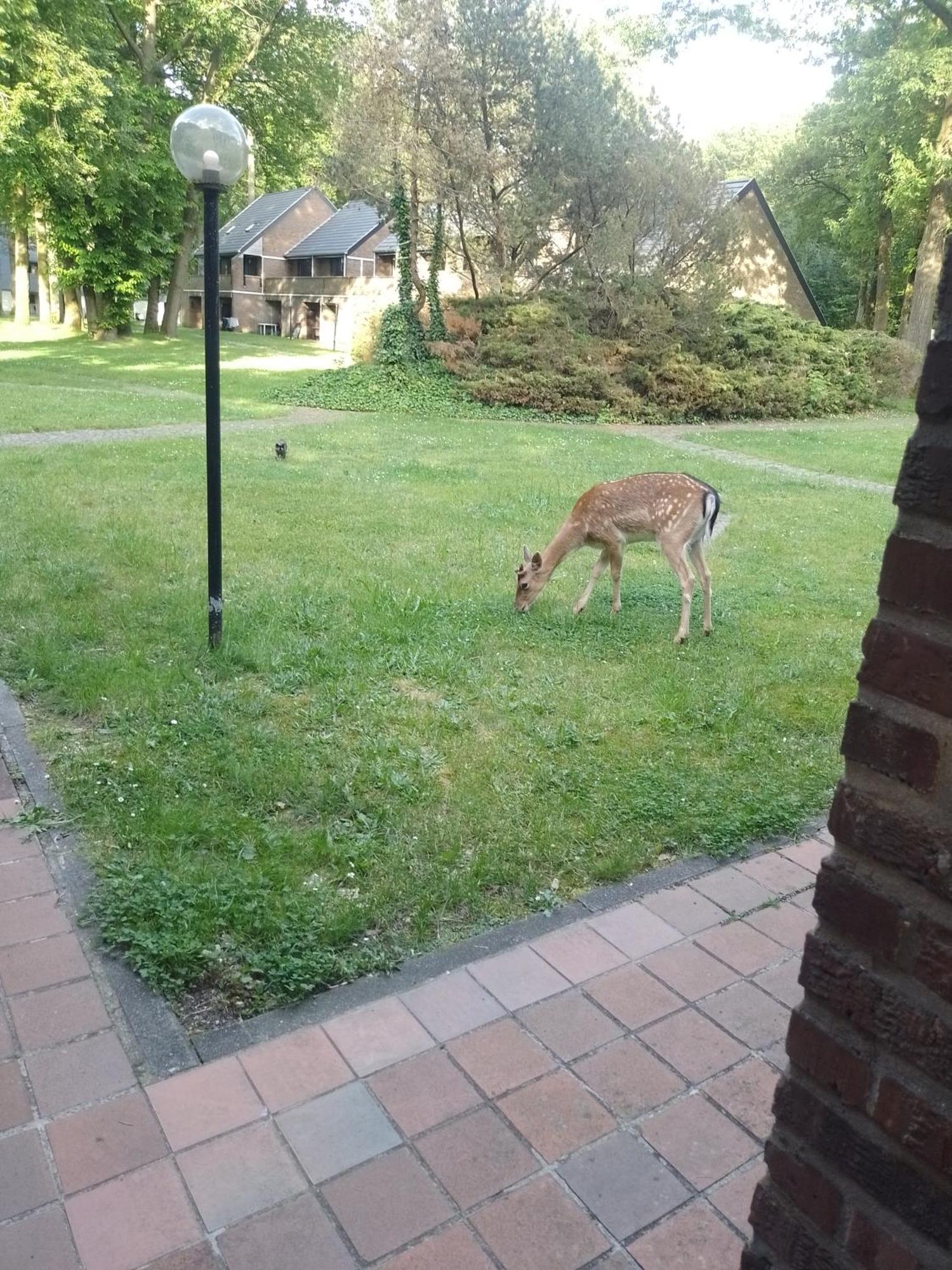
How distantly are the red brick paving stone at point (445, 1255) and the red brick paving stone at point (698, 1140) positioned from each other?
0.53 m

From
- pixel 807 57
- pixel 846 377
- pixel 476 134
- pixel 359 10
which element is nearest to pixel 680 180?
pixel 476 134

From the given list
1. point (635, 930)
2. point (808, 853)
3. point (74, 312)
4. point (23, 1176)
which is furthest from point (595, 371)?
point (74, 312)

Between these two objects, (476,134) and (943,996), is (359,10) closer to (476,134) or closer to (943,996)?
(476,134)

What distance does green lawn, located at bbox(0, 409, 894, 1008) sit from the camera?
10.9ft

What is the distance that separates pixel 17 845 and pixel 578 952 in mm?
2108

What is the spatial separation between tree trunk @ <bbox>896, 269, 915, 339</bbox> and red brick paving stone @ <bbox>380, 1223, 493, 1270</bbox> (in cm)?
2772

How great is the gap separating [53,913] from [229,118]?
12.7 feet

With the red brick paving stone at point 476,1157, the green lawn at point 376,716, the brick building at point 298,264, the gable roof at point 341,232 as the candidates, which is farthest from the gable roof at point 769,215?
the red brick paving stone at point 476,1157

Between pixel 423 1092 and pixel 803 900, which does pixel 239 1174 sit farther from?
pixel 803 900

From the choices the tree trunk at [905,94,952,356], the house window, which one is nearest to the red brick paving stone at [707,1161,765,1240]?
the tree trunk at [905,94,952,356]

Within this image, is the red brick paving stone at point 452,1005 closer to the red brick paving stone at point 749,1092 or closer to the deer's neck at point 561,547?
the red brick paving stone at point 749,1092

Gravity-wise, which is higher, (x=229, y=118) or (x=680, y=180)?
(x=680, y=180)

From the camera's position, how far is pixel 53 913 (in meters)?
3.19

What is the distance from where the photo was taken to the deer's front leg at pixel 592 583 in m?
6.61
